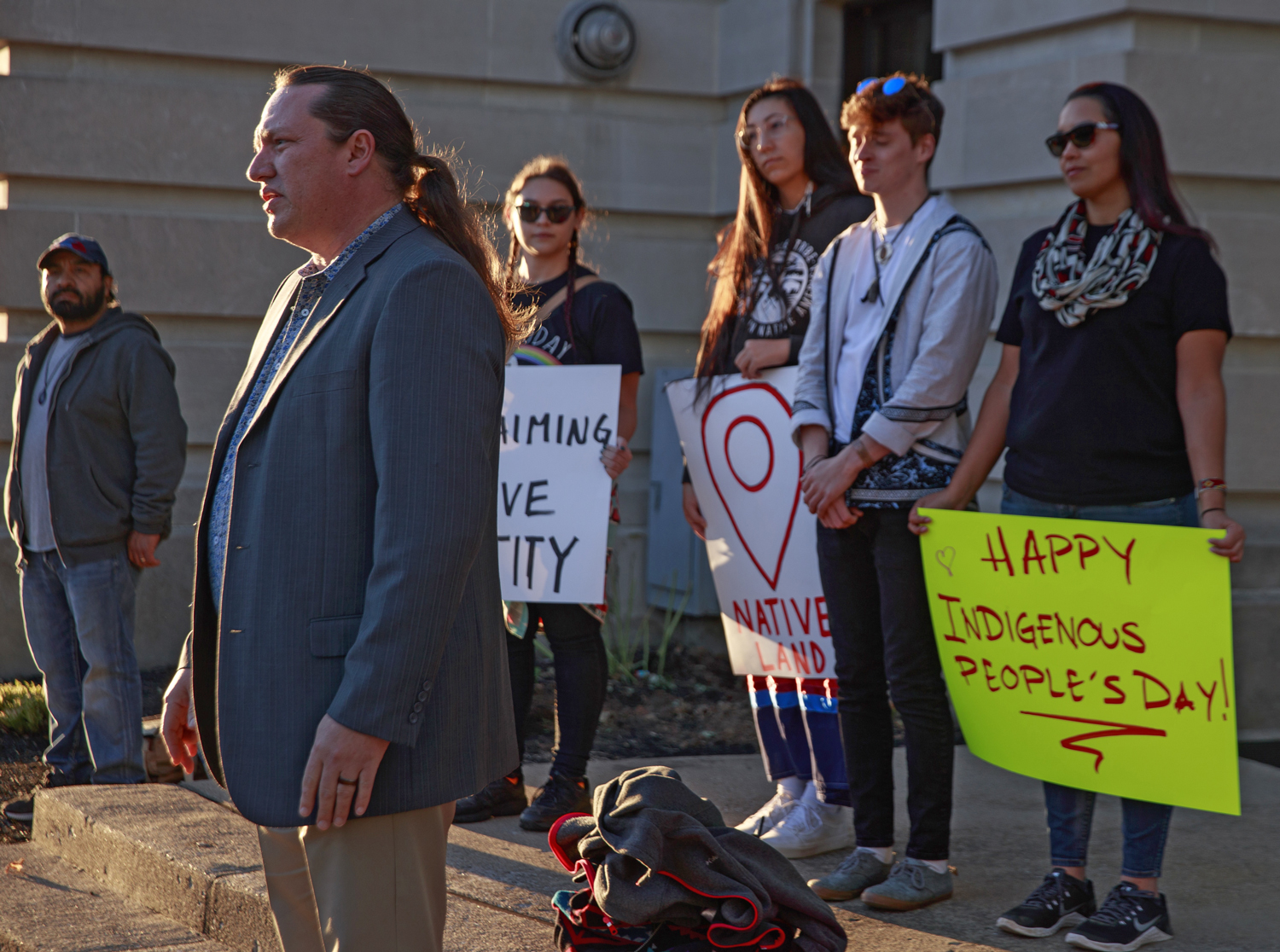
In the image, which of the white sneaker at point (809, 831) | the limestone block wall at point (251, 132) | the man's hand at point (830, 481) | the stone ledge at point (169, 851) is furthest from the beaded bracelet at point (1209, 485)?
the limestone block wall at point (251, 132)

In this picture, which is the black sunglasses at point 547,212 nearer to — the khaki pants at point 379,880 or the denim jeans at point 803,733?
the denim jeans at point 803,733

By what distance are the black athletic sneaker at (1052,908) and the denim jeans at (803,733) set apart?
0.72 m

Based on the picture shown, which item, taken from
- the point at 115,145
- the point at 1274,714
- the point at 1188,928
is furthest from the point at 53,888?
the point at 1274,714

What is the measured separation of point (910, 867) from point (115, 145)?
564cm

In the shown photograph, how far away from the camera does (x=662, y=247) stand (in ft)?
26.5

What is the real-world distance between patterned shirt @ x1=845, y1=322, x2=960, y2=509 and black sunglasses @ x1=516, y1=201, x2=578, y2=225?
50.1 inches

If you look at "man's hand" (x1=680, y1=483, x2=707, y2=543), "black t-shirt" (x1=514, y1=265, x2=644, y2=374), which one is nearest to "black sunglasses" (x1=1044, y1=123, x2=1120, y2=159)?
"black t-shirt" (x1=514, y1=265, x2=644, y2=374)

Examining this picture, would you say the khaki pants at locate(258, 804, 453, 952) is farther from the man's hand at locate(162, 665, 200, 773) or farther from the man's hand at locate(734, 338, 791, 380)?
the man's hand at locate(734, 338, 791, 380)

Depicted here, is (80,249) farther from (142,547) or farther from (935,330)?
(935,330)

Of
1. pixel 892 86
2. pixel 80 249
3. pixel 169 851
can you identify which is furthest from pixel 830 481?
pixel 80 249

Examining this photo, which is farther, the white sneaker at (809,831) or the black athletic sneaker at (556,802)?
the black athletic sneaker at (556,802)

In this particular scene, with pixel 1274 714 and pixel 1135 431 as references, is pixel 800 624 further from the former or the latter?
pixel 1274 714

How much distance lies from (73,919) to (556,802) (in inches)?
56.7

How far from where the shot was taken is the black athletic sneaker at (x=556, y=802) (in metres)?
4.18
